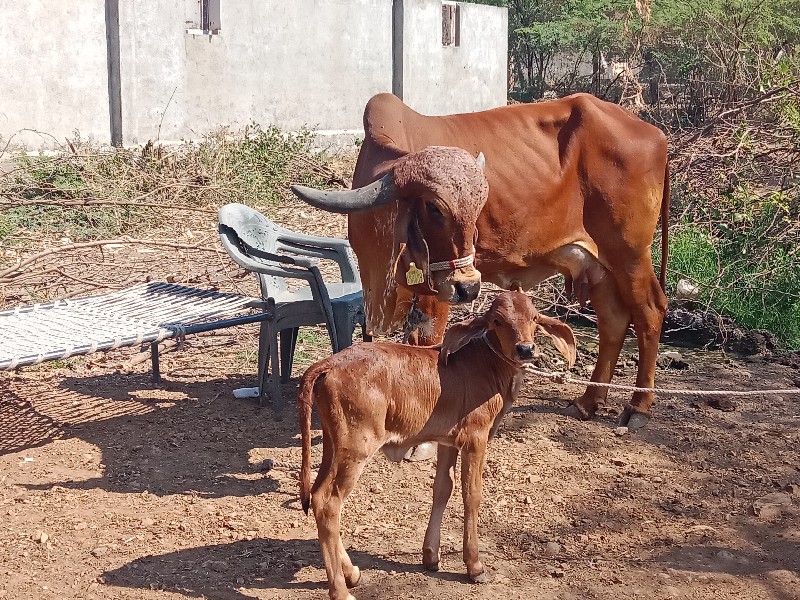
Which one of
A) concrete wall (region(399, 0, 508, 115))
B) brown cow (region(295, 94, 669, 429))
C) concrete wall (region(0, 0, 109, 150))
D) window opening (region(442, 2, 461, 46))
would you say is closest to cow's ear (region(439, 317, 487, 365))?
brown cow (region(295, 94, 669, 429))

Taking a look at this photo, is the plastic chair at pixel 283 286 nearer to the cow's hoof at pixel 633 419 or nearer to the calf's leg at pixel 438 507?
the calf's leg at pixel 438 507

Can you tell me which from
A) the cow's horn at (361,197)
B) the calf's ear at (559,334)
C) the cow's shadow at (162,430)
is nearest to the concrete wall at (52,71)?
the cow's shadow at (162,430)

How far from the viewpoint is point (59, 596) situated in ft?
13.0

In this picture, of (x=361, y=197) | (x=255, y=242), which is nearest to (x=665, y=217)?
(x=361, y=197)

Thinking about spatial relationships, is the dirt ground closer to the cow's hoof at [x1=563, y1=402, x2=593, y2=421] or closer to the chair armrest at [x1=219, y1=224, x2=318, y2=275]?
the cow's hoof at [x1=563, y1=402, x2=593, y2=421]

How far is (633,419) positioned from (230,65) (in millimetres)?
11227

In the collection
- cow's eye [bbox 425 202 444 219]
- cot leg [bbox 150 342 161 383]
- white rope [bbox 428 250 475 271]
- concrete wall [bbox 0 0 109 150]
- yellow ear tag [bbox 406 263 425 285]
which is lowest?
cot leg [bbox 150 342 161 383]

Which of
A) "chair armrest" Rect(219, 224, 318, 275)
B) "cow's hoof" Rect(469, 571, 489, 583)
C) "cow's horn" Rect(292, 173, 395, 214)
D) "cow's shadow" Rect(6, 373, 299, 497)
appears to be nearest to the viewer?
"cow's hoof" Rect(469, 571, 489, 583)

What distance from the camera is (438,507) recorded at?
4148mm

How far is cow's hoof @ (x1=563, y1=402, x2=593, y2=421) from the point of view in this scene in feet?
20.5

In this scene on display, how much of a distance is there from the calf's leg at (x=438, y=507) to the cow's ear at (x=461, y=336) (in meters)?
0.40

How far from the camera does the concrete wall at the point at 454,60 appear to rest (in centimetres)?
1886

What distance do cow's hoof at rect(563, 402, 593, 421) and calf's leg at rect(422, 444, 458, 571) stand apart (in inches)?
87.5

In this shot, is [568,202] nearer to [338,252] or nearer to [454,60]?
[338,252]
